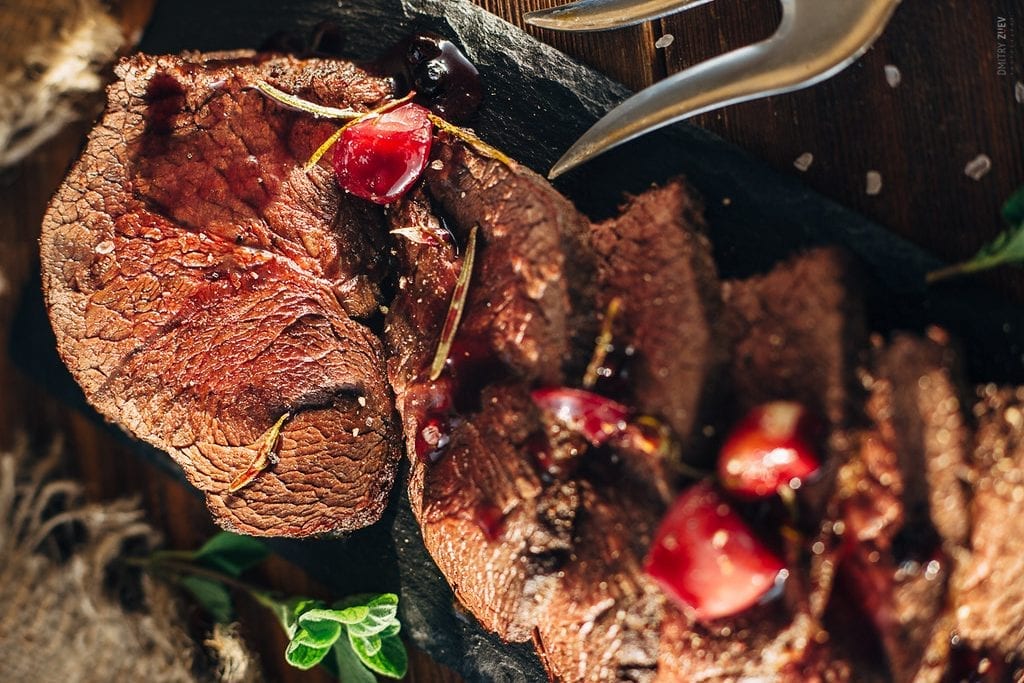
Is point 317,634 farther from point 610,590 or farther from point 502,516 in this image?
point 610,590

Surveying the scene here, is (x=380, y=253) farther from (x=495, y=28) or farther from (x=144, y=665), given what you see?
(x=144, y=665)

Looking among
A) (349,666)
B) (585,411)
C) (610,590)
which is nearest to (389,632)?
(349,666)

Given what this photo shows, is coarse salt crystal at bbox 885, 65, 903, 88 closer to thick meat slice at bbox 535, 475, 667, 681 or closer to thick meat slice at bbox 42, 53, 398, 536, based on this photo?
thick meat slice at bbox 535, 475, 667, 681

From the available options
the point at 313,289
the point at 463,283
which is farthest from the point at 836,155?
the point at 313,289

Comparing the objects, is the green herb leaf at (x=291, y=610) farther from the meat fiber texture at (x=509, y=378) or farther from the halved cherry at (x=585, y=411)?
the halved cherry at (x=585, y=411)

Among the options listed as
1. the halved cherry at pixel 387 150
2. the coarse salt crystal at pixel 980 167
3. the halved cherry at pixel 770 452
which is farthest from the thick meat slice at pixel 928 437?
the halved cherry at pixel 387 150

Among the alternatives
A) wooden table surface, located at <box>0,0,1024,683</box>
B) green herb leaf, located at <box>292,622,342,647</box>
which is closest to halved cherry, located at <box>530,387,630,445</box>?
wooden table surface, located at <box>0,0,1024,683</box>
